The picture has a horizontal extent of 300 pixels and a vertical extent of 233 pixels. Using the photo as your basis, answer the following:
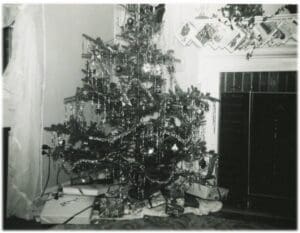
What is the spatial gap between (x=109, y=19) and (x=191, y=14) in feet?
3.64

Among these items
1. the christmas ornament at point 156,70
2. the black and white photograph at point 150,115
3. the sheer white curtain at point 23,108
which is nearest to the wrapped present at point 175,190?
the black and white photograph at point 150,115

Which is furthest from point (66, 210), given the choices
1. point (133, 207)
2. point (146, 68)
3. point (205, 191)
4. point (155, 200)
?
point (146, 68)

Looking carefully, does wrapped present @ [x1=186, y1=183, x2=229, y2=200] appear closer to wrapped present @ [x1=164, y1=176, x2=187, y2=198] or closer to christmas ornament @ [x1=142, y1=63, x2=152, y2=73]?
wrapped present @ [x1=164, y1=176, x2=187, y2=198]

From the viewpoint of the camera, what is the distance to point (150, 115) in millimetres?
3279

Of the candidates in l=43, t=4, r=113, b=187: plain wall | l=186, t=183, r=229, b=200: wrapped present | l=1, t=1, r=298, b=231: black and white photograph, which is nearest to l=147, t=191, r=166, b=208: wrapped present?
l=1, t=1, r=298, b=231: black and white photograph

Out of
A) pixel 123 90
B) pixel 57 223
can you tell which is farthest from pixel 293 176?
pixel 57 223

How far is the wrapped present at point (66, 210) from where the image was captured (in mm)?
2652

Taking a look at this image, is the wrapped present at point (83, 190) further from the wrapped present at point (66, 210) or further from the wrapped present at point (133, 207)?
the wrapped present at point (133, 207)

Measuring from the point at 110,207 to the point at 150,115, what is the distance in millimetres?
987

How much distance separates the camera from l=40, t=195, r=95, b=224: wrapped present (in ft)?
8.70

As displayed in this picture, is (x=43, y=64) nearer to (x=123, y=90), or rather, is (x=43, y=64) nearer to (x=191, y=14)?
(x=123, y=90)

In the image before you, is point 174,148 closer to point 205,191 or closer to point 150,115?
point 150,115

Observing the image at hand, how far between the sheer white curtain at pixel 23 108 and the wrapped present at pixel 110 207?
0.59 m

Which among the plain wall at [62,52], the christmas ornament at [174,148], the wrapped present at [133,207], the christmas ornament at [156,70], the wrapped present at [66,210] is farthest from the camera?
the plain wall at [62,52]
